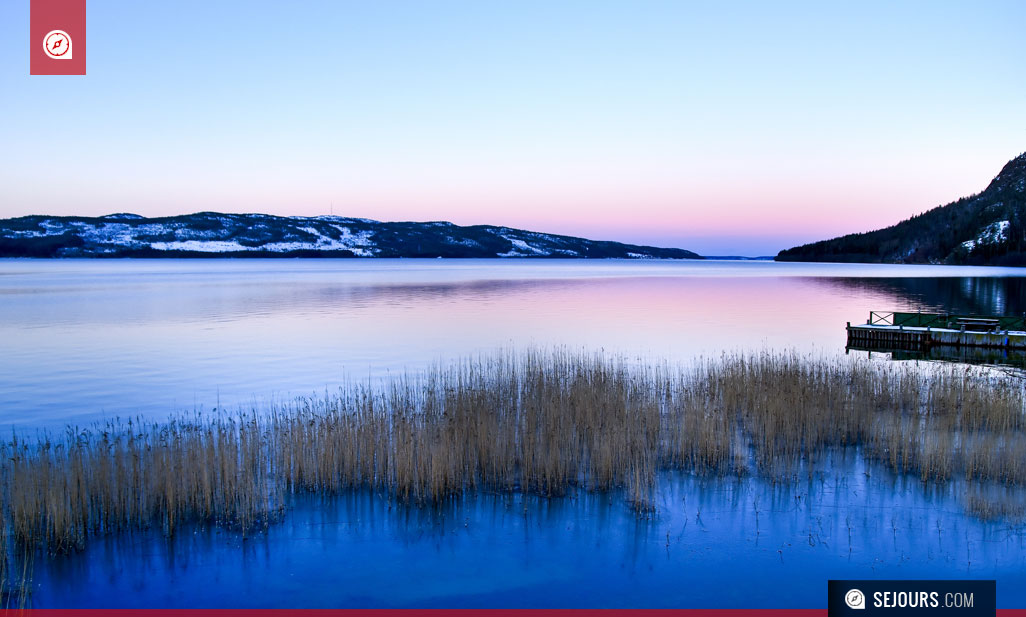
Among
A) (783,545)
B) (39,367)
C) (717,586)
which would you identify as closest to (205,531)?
(717,586)

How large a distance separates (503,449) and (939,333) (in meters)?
28.4

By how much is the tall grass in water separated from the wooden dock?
633 inches

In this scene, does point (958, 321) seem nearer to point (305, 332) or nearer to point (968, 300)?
point (968, 300)

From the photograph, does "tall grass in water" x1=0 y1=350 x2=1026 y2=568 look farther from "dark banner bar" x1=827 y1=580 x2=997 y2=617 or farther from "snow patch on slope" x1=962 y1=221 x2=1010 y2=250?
"snow patch on slope" x1=962 y1=221 x2=1010 y2=250

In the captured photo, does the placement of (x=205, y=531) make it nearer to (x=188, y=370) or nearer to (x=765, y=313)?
(x=188, y=370)

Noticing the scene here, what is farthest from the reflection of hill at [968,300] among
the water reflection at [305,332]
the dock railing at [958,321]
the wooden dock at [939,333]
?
the wooden dock at [939,333]

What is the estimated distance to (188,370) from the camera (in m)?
26.4

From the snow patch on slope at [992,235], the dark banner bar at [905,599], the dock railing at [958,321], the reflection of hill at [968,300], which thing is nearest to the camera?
the dark banner bar at [905,599]

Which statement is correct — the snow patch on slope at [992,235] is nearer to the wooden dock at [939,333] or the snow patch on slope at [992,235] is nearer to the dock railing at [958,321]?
the dock railing at [958,321]

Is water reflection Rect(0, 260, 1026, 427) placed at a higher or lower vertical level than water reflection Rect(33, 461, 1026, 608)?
higher

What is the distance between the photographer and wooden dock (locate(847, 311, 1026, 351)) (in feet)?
100

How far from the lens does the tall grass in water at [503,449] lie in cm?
1022

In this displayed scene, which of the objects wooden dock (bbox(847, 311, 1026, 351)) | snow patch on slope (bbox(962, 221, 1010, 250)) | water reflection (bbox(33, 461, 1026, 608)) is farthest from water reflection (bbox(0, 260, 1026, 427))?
snow patch on slope (bbox(962, 221, 1010, 250))

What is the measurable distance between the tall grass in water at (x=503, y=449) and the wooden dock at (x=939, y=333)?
52.8 feet
